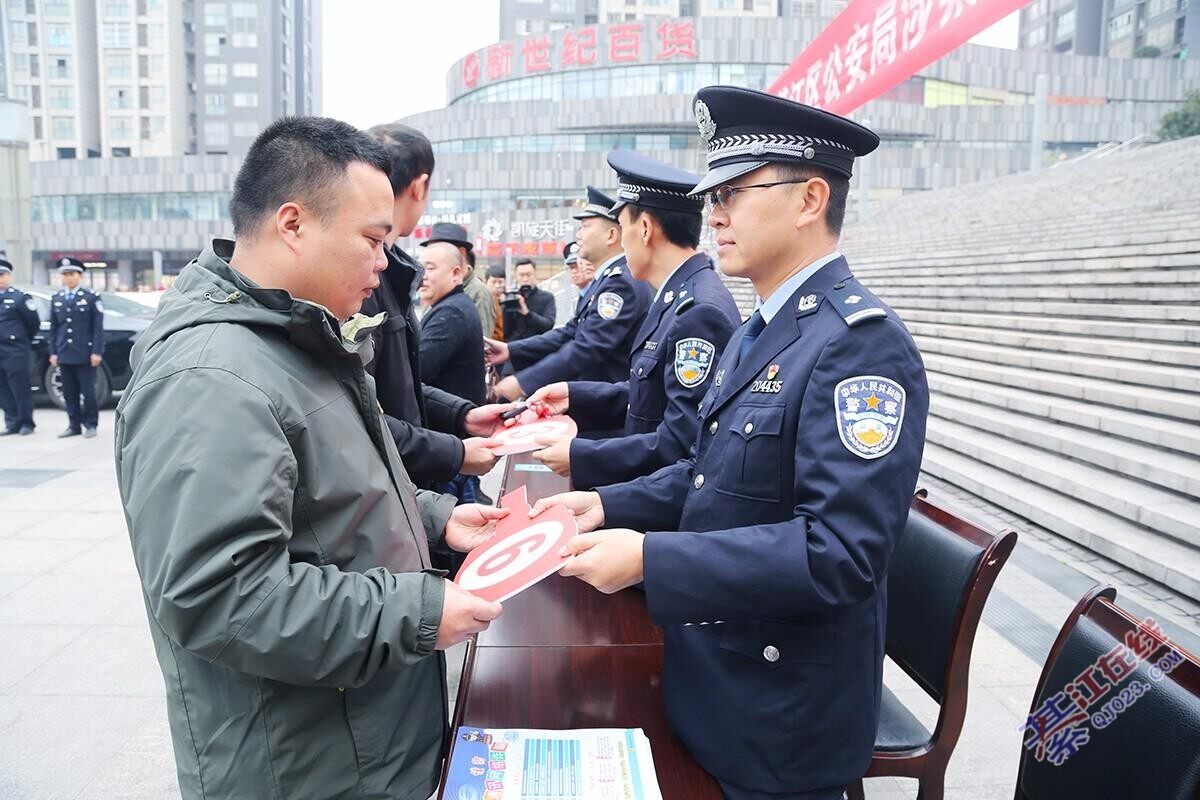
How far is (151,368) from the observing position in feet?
3.72

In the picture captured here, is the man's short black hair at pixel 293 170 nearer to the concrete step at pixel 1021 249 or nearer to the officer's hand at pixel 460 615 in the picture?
the officer's hand at pixel 460 615

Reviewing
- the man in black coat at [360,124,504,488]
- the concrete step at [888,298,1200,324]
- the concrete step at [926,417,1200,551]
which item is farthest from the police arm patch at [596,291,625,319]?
the concrete step at [888,298,1200,324]

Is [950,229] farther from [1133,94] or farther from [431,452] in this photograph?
[1133,94]

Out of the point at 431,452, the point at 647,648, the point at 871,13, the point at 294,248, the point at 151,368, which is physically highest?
the point at 871,13

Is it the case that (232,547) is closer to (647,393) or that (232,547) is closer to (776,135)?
(776,135)

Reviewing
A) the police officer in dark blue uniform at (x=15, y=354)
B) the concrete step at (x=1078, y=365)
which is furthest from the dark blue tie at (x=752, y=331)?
the police officer in dark blue uniform at (x=15, y=354)

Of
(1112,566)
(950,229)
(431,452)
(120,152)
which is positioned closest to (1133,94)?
(950,229)

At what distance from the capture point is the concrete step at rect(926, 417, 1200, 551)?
4.15 m

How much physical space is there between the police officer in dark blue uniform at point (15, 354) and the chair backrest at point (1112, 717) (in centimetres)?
925

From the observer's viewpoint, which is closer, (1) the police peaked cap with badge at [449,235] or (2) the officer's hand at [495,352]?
(2) the officer's hand at [495,352]

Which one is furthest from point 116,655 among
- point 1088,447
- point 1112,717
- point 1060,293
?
point 1060,293

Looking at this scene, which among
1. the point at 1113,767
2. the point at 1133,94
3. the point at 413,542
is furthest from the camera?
the point at 1133,94

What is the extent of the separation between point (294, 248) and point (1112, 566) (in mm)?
4545

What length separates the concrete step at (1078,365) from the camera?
5430 mm
